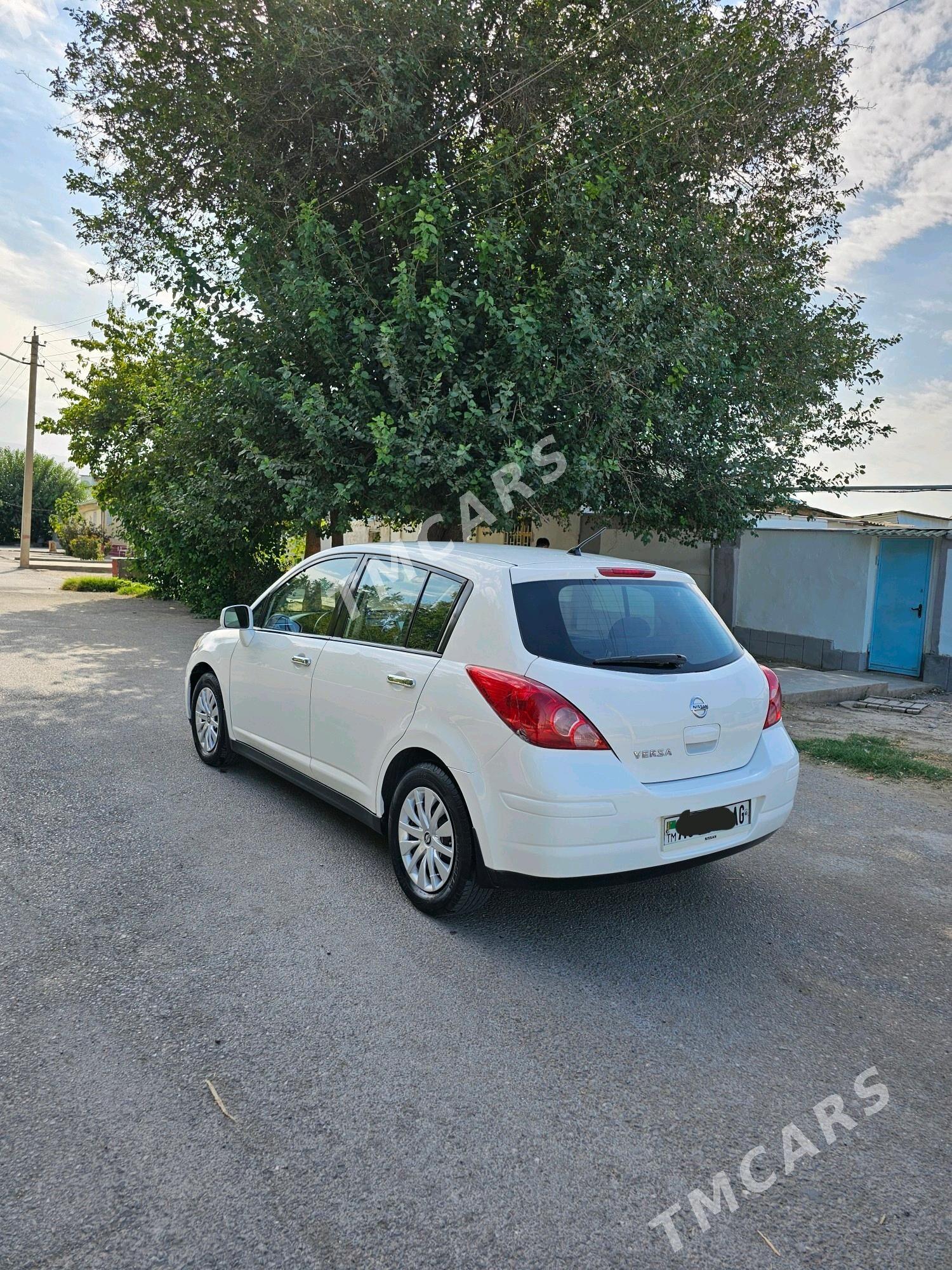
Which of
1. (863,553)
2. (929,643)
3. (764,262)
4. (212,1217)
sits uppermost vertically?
(764,262)

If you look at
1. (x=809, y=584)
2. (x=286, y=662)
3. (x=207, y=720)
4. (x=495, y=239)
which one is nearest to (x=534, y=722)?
(x=286, y=662)

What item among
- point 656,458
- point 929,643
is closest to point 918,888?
point 656,458

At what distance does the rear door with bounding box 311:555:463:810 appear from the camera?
12.6 feet

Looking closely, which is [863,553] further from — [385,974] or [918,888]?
[385,974]

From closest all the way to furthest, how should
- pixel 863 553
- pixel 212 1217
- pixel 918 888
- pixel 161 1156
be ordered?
pixel 212 1217, pixel 161 1156, pixel 918 888, pixel 863 553

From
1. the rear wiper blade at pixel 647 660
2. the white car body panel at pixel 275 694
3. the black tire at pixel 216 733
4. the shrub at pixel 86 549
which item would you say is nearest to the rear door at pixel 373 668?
the white car body panel at pixel 275 694

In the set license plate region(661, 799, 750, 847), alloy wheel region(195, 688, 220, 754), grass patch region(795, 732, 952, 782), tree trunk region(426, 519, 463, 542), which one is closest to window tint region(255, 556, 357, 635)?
alloy wheel region(195, 688, 220, 754)

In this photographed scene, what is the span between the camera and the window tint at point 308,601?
4.67m

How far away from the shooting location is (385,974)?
317 cm

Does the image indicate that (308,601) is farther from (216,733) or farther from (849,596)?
(849,596)

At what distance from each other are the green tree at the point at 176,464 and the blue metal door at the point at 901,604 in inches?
338

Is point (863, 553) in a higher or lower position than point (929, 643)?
higher

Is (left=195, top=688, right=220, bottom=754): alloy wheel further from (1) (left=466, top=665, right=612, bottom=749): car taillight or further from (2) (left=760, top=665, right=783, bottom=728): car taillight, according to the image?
(2) (left=760, top=665, right=783, bottom=728): car taillight

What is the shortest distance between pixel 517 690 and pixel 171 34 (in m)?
11.3
